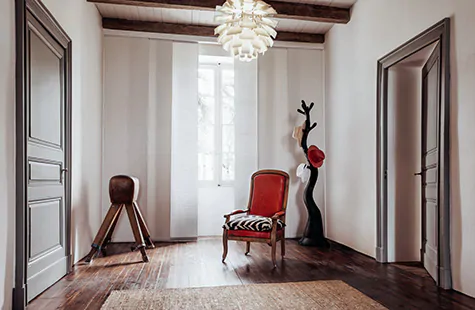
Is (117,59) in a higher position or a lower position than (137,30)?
lower

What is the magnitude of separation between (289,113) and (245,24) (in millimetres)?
2475

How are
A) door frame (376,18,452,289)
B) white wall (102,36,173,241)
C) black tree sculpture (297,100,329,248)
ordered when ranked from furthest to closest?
white wall (102,36,173,241), black tree sculpture (297,100,329,248), door frame (376,18,452,289)

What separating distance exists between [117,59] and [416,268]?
4.36m

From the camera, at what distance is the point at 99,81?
5219mm

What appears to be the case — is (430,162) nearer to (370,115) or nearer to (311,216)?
(370,115)

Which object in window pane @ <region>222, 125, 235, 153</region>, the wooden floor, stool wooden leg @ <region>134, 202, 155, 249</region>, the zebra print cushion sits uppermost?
window pane @ <region>222, 125, 235, 153</region>

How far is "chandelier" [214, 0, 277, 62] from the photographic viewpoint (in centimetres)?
354

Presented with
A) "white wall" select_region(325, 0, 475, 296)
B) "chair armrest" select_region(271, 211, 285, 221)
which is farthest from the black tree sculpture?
"chair armrest" select_region(271, 211, 285, 221)

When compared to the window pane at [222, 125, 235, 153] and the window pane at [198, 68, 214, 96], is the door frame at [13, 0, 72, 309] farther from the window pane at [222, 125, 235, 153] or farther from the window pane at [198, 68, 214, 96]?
the window pane at [222, 125, 235, 153]

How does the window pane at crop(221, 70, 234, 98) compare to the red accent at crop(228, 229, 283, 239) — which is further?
the window pane at crop(221, 70, 234, 98)

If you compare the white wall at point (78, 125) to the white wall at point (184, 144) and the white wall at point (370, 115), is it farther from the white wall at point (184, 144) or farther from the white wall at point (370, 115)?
the white wall at point (370, 115)

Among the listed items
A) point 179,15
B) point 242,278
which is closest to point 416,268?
point 242,278

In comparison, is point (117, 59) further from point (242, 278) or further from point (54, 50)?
point (242, 278)

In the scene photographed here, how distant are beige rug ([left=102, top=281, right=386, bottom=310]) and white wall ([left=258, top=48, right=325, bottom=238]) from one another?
2.58 m
